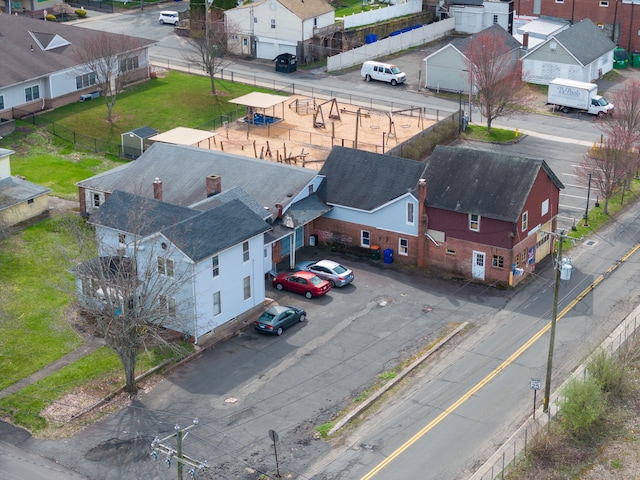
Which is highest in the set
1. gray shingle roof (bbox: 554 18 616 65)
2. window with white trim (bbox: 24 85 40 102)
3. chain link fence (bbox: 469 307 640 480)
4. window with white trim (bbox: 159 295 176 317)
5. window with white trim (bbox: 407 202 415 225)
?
gray shingle roof (bbox: 554 18 616 65)

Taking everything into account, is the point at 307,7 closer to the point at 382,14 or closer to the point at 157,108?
the point at 382,14

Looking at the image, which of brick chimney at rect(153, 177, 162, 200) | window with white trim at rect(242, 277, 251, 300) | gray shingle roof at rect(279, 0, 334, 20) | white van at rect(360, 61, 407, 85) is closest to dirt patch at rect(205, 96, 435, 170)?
white van at rect(360, 61, 407, 85)

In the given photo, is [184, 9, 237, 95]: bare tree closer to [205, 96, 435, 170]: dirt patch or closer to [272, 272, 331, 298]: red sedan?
[205, 96, 435, 170]: dirt patch

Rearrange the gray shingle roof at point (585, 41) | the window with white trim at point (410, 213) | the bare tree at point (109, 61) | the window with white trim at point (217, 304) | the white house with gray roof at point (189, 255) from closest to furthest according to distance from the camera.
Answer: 1. the white house with gray roof at point (189, 255)
2. the window with white trim at point (217, 304)
3. the window with white trim at point (410, 213)
4. the bare tree at point (109, 61)
5. the gray shingle roof at point (585, 41)

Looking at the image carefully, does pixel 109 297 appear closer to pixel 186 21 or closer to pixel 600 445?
pixel 600 445

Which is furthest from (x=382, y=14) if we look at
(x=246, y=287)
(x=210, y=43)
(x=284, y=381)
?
(x=284, y=381)

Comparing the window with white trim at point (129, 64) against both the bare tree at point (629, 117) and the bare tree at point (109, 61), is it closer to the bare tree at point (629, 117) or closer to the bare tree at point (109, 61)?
the bare tree at point (109, 61)

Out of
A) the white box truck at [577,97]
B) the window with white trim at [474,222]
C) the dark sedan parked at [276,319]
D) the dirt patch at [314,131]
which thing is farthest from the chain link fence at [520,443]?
the white box truck at [577,97]
